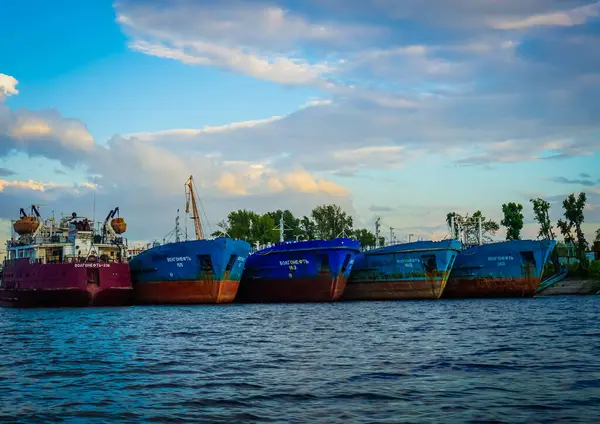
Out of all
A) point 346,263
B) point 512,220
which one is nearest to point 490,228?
point 512,220

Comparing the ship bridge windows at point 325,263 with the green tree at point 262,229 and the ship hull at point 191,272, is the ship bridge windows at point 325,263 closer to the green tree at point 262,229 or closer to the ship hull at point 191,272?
the ship hull at point 191,272

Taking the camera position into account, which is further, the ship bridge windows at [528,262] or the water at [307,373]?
the ship bridge windows at [528,262]

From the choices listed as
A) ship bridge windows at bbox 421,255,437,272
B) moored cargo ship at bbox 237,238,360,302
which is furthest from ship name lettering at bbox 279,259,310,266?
ship bridge windows at bbox 421,255,437,272

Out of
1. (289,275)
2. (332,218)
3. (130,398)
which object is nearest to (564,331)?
(130,398)

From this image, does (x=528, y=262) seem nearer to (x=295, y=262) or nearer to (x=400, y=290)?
(x=400, y=290)

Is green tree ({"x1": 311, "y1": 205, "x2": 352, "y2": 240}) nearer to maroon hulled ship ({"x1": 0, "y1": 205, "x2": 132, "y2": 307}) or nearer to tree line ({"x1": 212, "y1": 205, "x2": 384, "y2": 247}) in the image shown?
tree line ({"x1": 212, "y1": 205, "x2": 384, "y2": 247})

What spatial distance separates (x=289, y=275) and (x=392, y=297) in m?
11.5

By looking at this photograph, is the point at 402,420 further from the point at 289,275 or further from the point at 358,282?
the point at 358,282

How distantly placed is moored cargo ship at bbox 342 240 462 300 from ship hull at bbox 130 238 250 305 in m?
14.7

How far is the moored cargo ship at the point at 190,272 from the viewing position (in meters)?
63.2

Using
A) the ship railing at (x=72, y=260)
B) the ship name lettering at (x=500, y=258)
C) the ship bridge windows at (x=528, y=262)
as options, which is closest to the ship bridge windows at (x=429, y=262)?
the ship name lettering at (x=500, y=258)

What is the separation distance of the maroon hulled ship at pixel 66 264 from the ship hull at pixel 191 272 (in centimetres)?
312

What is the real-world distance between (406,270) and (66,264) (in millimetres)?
32650

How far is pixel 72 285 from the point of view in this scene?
192 ft
